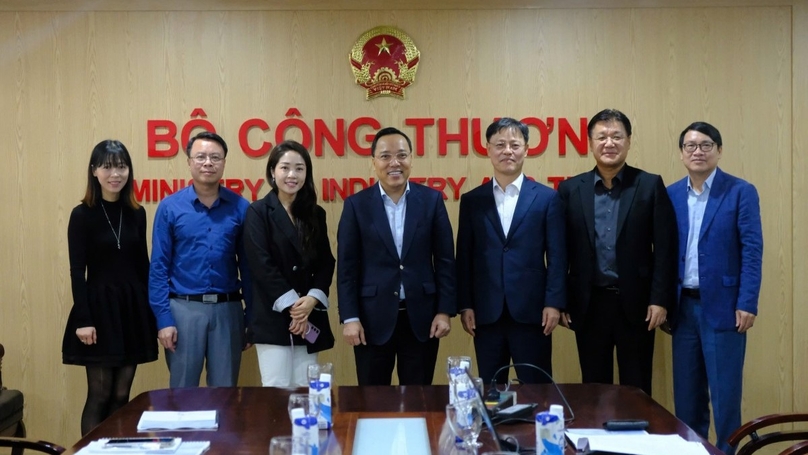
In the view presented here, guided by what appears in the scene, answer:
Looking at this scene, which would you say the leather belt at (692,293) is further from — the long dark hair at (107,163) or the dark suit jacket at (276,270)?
the long dark hair at (107,163)

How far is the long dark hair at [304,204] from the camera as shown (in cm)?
353

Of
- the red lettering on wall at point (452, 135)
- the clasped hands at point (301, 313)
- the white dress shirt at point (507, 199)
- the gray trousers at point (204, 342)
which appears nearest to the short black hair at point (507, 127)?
the white dress shirt at point (507, 199)

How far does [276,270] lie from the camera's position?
344cm

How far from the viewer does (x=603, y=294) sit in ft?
11.7

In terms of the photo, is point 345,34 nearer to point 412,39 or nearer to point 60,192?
point 412,39

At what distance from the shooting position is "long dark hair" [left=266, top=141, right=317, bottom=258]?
3.53 meters

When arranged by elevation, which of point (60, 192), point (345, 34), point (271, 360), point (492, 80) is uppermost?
point (345, 34)

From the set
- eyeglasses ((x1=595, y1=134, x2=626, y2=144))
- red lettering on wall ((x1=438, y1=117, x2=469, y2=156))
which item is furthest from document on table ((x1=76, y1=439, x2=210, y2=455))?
red lettering on wall ((x1=438, y1=117, x2=469, y2=156))

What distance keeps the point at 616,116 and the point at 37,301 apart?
3.56 metres

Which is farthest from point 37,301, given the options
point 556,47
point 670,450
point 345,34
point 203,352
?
point 670,450

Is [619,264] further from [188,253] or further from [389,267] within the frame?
[188,253]

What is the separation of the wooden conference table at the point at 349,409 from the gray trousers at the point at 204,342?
1.00 metres

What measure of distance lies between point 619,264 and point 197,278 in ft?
6.85

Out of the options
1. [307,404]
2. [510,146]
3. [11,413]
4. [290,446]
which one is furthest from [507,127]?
[11,413]
